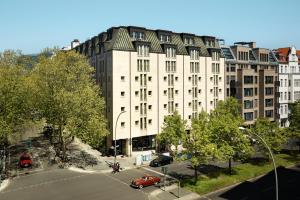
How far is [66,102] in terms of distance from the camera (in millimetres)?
52812

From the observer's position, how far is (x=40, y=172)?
53312mm

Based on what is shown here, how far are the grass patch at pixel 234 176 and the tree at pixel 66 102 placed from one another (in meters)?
16.4

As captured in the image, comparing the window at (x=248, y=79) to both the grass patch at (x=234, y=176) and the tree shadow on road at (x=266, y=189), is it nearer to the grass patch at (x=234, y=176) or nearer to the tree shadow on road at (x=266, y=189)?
the grass patch at (x=234, y=176)

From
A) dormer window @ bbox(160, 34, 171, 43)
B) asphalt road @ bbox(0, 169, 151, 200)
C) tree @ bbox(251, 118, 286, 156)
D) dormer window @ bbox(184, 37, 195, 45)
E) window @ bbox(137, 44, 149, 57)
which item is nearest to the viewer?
asphalt road @ bbox(0, 169, 151, 200)

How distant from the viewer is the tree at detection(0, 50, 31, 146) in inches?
1921

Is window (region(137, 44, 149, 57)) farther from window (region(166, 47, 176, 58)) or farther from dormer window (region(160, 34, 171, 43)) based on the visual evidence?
dormer window (region(160, 34, 171, 43))

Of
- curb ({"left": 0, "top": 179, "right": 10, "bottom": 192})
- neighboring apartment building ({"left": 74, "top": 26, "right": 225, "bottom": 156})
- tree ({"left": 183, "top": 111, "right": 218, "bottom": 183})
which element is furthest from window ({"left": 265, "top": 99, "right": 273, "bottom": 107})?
curb ({"left": 0, "top": 179, "right": 10, "bottom": 192})

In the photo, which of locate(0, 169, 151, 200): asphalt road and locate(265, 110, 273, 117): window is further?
locate(265, 110, 273, 117): window

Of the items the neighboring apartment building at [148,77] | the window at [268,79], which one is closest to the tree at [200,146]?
the neighboring apartment building at [148,77]

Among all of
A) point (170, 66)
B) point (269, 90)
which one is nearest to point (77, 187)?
point (170, 66)

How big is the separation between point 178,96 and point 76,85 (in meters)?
24.7

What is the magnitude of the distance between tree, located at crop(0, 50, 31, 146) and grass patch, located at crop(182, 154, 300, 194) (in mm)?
25327

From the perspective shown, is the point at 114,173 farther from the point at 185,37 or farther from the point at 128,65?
the point at 185,37

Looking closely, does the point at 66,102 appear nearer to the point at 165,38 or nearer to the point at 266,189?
the point at 165,38
